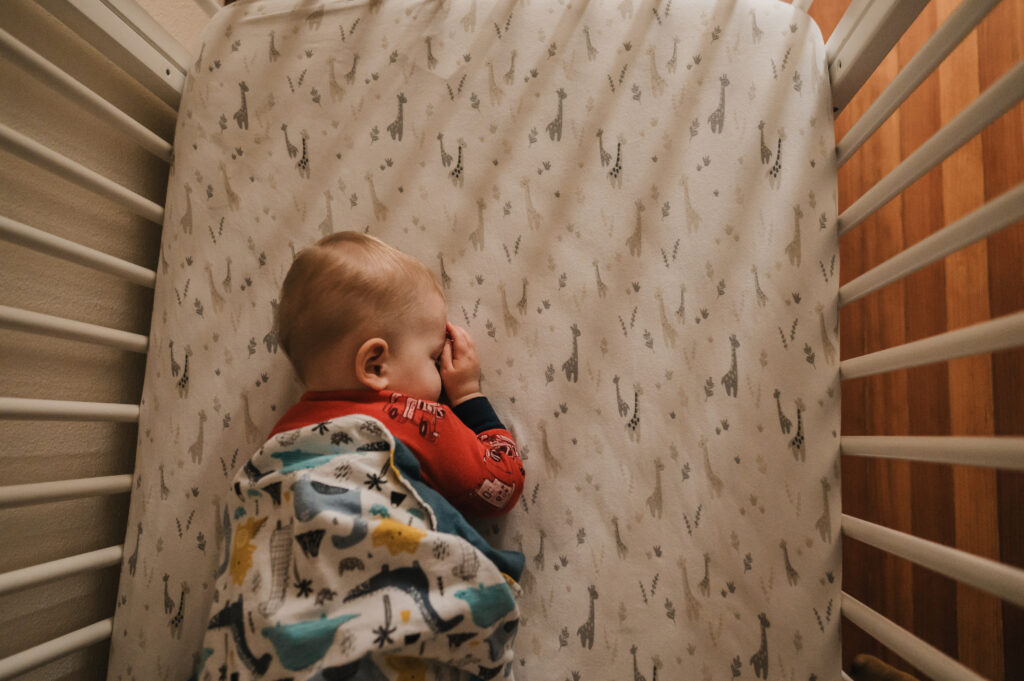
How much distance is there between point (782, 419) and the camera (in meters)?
0.78

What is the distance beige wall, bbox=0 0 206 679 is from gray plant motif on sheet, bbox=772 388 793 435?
0.96 meters

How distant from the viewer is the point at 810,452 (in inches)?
30.4

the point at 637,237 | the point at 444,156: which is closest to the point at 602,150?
the point at 637,237

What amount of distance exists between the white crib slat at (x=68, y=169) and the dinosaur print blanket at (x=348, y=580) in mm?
431

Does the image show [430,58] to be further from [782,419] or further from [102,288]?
[782,419]

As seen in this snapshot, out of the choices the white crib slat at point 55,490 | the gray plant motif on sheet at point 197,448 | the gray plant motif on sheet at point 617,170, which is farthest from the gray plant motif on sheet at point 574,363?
the white crib slat at point 55,490

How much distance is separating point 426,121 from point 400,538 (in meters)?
0.64

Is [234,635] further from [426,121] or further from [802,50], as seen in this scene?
[802,50]

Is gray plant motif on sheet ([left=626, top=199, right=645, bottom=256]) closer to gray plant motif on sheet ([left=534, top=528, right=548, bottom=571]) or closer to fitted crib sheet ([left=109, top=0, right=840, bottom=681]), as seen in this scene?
fitted crib sheet ([left=109, top=0, right=840, bottom=681])

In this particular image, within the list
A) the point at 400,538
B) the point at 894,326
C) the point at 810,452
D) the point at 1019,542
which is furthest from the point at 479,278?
the point at 1019,542

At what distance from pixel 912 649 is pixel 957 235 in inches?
15.9

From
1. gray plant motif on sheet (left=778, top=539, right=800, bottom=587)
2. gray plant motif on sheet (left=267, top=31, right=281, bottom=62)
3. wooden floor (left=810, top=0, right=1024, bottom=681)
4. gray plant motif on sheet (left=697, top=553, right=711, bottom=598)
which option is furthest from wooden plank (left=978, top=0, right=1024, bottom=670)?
gray plant motif on sheet (left=267, top=31, right=281, bottom=62)

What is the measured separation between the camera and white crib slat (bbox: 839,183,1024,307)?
18.2 inches

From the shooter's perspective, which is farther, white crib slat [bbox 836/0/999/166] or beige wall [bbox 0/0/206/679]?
beige wall [bbox 0/0/206/679]
